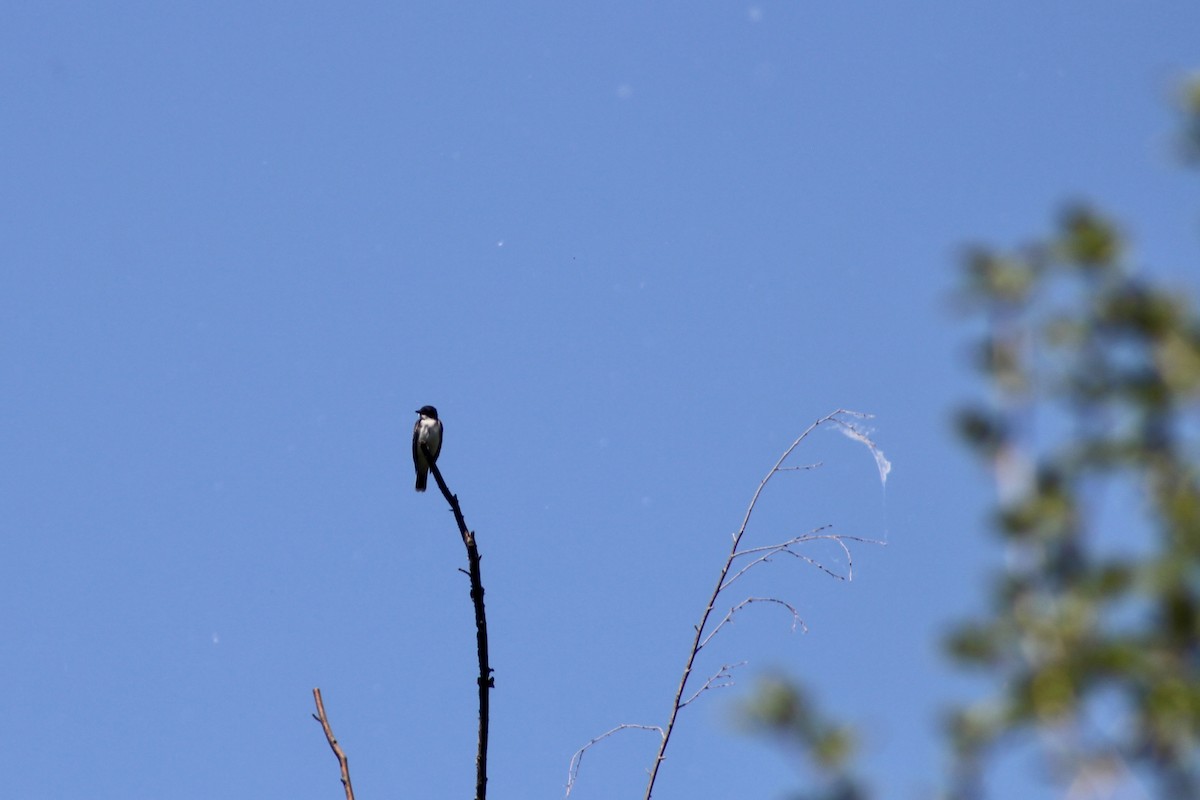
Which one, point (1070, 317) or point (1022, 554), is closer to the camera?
point (1022, 554)

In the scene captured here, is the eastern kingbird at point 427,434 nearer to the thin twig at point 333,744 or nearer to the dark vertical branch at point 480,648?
the dark vertical branch at point 480,648

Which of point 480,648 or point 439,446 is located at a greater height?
point 439,446

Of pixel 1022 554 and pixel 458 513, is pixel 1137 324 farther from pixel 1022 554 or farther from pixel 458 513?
pixel 458 513

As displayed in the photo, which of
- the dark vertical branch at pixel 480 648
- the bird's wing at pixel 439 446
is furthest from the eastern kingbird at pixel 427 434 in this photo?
the dark vertical branch at pixel 480 648

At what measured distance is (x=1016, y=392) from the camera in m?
1.44

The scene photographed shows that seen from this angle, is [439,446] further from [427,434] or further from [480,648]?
[480,648]

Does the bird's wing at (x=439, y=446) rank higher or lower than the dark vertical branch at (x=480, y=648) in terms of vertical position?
higher

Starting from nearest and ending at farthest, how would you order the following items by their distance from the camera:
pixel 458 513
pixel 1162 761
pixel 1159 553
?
pixel 1162 761
pixel 1159 553
pixel 458 513

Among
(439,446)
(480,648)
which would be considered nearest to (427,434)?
(439,446)

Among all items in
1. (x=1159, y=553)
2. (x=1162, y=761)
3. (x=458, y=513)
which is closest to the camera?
(x=1162, y=761)

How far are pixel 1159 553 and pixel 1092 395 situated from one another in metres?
0.18

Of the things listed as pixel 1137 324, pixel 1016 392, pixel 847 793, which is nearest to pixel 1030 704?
pixel 847 793

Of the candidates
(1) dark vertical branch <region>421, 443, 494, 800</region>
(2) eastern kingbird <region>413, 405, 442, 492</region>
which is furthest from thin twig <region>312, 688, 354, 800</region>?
(2) eastern kingbird <region>413, 405, 442, 492</region>

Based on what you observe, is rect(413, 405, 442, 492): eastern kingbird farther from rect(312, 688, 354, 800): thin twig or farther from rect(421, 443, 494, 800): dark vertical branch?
rect(312, 688, 354, 800): thin twig
